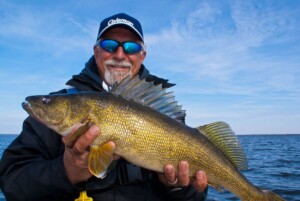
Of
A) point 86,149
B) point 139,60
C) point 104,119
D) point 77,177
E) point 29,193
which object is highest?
point 139,60

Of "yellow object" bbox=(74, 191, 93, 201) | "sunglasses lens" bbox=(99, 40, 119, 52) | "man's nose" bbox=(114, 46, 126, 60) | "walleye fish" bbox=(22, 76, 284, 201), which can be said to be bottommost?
"yellow object" bbox=(74, 191, 93, 201)

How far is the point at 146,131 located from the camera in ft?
12.5

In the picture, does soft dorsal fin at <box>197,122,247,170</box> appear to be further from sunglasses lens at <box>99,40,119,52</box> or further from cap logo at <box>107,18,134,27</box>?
cap logo at <box>107,18,134,27</box>

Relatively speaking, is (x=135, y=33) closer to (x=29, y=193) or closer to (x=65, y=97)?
(x=65, y=97)

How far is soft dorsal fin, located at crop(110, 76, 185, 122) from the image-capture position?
13.2ft

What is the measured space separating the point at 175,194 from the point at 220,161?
2.64 feet

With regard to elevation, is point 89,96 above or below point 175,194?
above

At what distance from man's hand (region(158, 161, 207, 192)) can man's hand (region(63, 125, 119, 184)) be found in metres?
0.88

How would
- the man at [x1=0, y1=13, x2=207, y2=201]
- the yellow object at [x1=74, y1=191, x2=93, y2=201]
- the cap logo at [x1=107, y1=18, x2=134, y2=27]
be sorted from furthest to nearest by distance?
1. the cap logo at [x1=107, y1=18, x2=134, y2=27]
2. the yellow object at [x1=74, y1=191, x2=93, y2=201]
3. the man at [x1=0, y1=13, x2=207, y2=201]

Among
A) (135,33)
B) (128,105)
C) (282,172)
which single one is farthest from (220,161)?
(282,172)

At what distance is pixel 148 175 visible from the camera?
443 centimetres

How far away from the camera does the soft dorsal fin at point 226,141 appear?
14.3 feet

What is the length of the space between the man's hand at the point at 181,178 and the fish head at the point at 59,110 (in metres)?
1.30

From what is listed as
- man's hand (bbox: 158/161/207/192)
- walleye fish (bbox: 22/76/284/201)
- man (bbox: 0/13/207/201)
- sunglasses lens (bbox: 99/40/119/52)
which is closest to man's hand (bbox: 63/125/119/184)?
man (bbox: 0/13/207/201)
